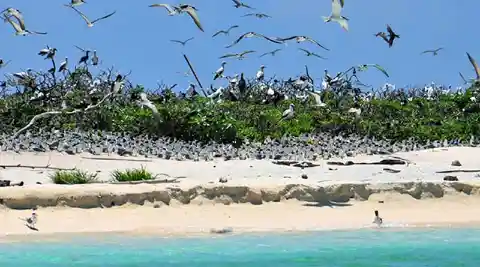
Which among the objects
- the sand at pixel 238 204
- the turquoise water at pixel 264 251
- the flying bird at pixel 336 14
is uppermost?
the flying bird at pixel 336 14

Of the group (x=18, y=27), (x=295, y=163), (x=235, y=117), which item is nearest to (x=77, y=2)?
(x=18, y=27)

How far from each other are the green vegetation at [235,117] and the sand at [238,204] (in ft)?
15.1

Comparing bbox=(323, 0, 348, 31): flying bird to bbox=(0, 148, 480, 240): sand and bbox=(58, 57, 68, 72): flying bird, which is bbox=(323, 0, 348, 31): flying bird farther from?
bbox=(58, 57, 68, 72): flying bird

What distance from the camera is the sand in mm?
8094

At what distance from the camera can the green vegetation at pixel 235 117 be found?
15.0 meters

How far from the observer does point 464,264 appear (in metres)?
6.46

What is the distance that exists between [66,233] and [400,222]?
Answer: 3.08 metres

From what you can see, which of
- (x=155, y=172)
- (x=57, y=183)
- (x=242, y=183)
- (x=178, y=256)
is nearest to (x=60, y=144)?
Result: (x=155, y=172)

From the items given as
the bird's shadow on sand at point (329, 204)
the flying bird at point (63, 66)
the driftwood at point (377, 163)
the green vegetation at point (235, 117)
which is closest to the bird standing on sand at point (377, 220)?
the bird's shadow on sand at point (329, 204)

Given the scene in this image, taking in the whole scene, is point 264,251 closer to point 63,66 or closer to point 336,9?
point 336,9

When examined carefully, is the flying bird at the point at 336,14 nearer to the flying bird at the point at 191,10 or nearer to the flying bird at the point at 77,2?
the flying bird at the point at 191,10

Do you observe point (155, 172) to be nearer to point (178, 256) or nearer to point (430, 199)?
point (430, 199)

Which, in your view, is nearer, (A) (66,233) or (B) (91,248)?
(B) (91,248)

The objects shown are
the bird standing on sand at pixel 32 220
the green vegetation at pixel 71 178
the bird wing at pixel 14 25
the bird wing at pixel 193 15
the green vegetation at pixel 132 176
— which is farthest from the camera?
the bird wing at pixel 14 25
